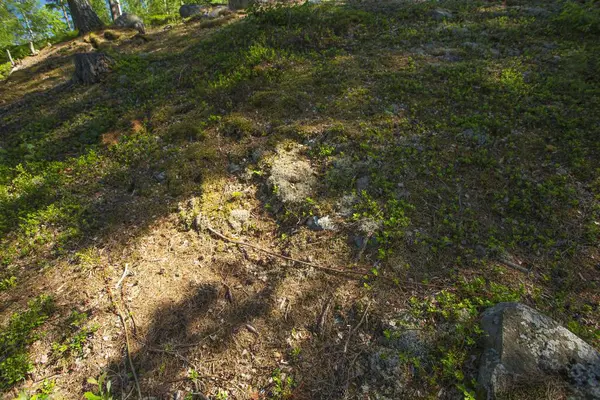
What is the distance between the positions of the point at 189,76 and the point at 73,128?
329cm

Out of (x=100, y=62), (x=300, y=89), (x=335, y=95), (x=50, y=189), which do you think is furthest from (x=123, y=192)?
(x=100, y=62)

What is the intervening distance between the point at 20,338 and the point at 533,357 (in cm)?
577

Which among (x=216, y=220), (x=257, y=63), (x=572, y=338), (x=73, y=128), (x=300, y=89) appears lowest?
(x=572, y=338)

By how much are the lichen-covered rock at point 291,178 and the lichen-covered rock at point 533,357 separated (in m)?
3.16

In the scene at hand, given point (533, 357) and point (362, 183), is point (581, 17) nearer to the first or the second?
point (362, 183)

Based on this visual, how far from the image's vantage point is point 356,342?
3346mm

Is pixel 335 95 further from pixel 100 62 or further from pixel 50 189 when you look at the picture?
pixel 100 62

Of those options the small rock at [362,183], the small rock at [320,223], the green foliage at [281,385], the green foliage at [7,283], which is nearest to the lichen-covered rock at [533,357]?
the green foliage at [281,385]

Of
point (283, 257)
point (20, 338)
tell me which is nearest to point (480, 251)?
point (283, 257)

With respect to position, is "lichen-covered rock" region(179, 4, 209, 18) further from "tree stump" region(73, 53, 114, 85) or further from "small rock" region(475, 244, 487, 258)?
"small rock" region(475, 244, 487, 258)

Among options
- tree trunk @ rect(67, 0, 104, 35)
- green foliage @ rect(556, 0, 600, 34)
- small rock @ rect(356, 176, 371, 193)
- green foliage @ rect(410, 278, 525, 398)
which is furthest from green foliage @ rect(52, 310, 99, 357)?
tree trunk @ rect(67, 0, 104, 35)

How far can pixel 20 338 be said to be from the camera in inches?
136

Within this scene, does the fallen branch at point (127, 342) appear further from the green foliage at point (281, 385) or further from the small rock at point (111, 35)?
the small rock at point (111, 35)

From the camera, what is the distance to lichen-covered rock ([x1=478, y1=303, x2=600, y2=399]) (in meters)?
2.69
